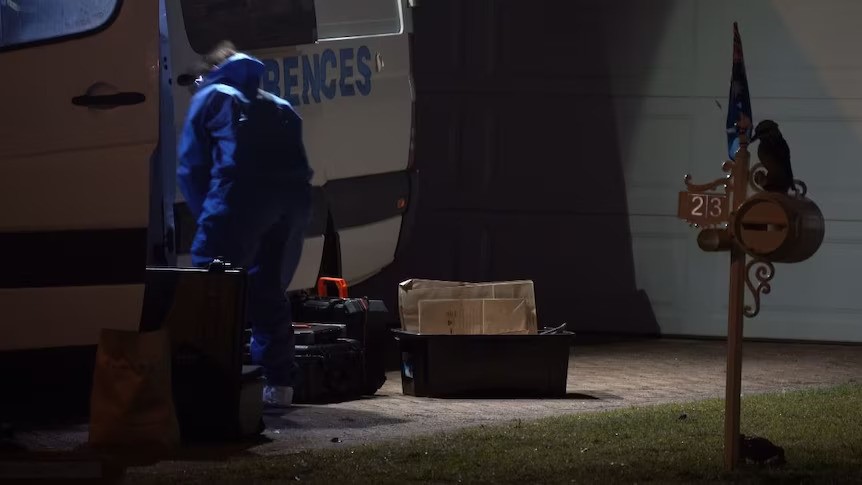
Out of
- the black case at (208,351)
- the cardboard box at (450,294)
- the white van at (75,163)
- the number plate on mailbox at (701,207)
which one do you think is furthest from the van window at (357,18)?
the number plate on mailbox at (701,207)

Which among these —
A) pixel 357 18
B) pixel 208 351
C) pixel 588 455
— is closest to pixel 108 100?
pixel 208 351

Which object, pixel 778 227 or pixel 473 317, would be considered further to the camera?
pixel 473 317

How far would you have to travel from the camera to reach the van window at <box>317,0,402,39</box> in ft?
26.1

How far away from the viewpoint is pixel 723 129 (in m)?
10.6

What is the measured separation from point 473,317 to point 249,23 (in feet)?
5.65

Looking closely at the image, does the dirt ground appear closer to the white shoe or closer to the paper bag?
the white shoe

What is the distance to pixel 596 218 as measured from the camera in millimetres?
10812

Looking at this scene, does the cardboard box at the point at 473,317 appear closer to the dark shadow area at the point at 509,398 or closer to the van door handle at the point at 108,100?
the dark shadow area at the point at 509,398

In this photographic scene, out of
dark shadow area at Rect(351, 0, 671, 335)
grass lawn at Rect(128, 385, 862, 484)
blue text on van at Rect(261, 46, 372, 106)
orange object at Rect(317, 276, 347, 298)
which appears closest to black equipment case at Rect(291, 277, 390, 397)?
orange object at Rect(317, 276, 347, 298)

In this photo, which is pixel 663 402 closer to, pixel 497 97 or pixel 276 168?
pixel 276 168

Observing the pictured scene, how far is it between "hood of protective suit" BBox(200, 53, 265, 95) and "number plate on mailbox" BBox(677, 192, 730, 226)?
2322mm

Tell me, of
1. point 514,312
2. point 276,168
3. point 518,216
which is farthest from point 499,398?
point 518,216

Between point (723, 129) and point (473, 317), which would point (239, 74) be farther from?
point (723, 129)

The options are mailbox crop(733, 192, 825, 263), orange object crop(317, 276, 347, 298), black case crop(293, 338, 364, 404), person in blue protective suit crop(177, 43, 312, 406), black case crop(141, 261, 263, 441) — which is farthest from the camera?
orange object crop(317, 276, 347, 298)
